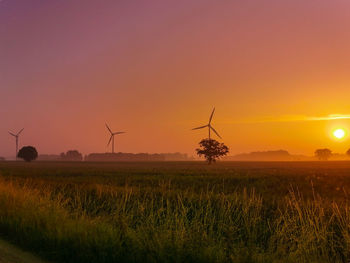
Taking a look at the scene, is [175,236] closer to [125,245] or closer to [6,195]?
[125,245]

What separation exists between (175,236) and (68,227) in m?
3.58

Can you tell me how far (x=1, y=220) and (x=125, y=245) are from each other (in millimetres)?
5988

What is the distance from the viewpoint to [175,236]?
955cm

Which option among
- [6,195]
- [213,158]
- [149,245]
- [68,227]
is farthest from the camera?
[213,158]

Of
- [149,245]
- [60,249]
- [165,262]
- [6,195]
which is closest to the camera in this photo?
[165,262]

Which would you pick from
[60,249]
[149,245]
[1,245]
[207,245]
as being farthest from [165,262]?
[1,245]

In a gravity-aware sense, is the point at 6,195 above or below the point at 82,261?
above

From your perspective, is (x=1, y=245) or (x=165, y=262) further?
(x=1, y=245)

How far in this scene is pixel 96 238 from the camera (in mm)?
9930

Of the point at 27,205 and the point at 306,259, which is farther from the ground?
the point at 27,205

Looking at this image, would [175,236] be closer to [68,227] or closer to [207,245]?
[207,245]

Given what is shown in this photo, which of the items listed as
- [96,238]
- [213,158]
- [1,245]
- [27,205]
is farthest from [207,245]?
[213,158]

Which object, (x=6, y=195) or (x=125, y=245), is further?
(x=6, y=195)

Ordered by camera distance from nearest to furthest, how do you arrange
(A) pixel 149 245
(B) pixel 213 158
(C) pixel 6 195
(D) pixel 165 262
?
(D) pixel 165 262 → (A) pixel 149 245 → (C) pixel 6 195 → (B) pixel 213 158
